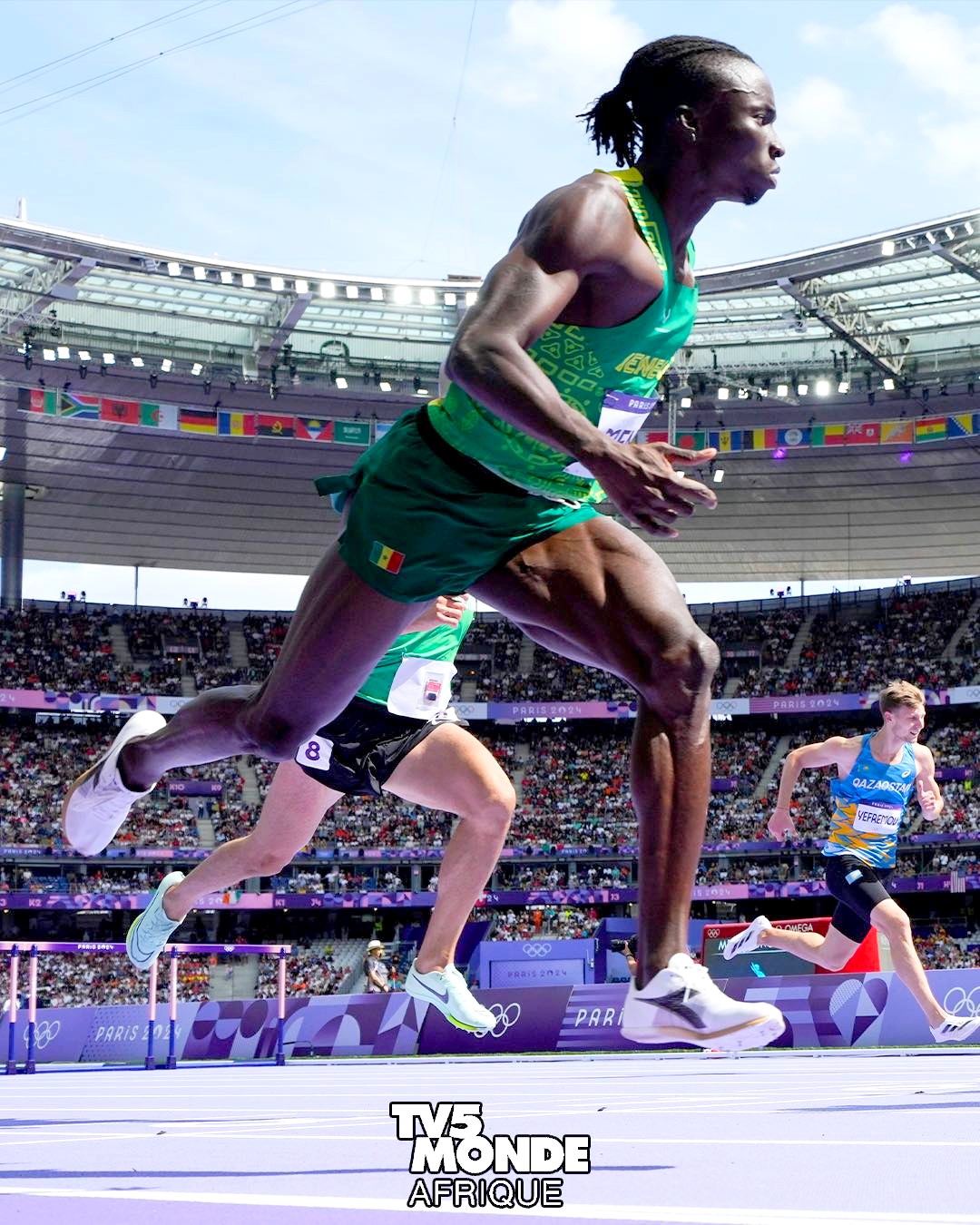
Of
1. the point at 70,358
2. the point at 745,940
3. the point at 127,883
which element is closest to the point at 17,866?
the point at 127,883

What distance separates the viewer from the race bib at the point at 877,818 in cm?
865

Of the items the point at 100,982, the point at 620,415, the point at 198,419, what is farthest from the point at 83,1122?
the point at 198,419

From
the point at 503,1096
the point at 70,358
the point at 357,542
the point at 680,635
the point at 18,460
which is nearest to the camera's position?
the point at 680,635

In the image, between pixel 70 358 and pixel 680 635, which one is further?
pixel 70 358

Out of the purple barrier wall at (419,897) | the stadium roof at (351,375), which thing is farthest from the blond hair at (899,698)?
the purple barrier wall at (419,897)

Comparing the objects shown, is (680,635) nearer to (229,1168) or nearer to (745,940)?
(229,1168)

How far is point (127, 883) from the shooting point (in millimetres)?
37750

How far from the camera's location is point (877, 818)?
8.66 metres

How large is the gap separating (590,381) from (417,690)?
2.52 meters

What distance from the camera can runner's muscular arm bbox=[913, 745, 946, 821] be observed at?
8.27 m

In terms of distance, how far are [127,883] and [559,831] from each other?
12.0 metres

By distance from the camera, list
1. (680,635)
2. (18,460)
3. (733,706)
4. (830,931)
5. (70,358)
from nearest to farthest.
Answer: (680,635)
(830,931)
(70,358)
(18,460)
(733,706)

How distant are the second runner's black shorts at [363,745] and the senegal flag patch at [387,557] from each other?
221 cm

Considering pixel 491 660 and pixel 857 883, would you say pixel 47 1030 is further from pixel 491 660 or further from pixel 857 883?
pixel 491 660
